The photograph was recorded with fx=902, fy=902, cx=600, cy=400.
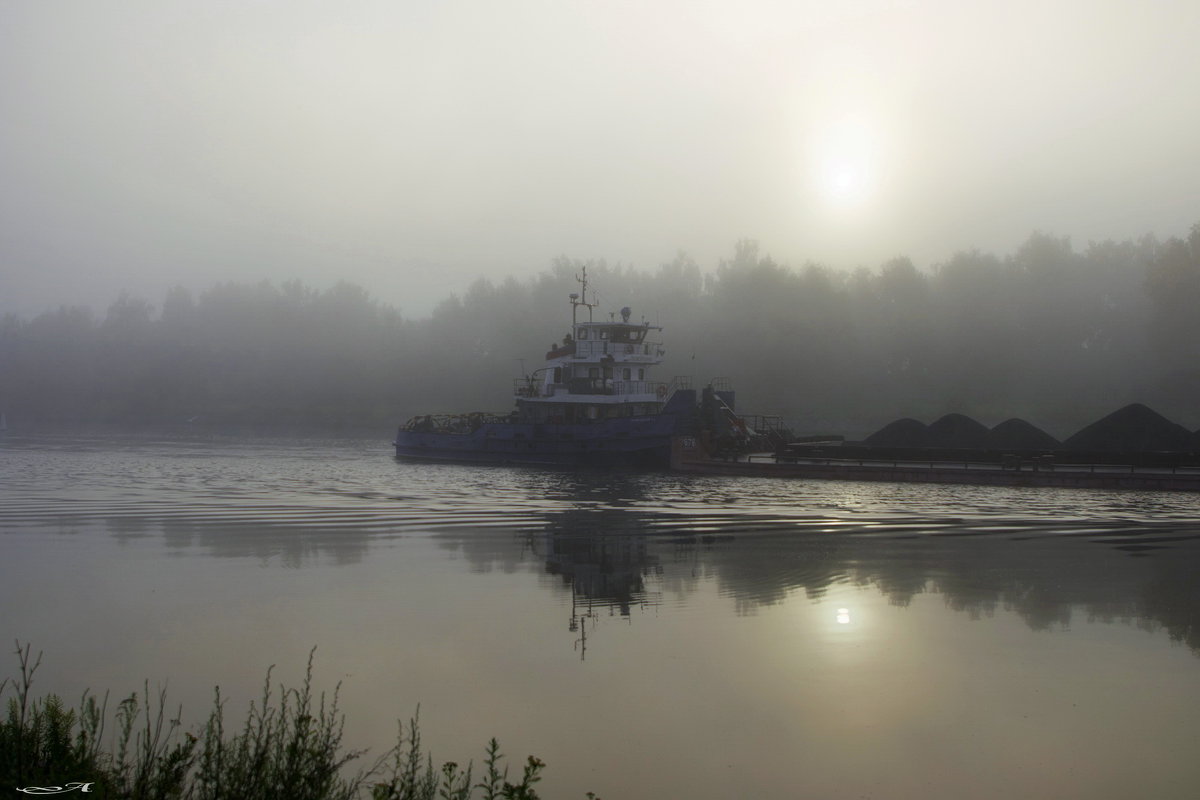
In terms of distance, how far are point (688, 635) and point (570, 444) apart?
3198 cm

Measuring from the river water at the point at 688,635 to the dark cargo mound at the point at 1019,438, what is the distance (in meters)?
14.5

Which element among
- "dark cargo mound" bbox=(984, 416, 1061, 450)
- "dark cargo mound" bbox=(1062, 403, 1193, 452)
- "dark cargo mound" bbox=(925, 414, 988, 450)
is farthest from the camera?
"dark cargo mound" bbox=(925, 414, 988, 450)

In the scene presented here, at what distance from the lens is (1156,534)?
1905 centimetres

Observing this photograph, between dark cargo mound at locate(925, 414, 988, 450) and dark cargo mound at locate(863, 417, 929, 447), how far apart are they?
33 centimetres

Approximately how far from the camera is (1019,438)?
120 ft

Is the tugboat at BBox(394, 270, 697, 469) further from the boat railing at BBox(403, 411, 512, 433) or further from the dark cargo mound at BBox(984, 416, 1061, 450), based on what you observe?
the dark cargo mound at BBox(984, 416, 1061, 450)

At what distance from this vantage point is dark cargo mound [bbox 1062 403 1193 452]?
33438 millimetres

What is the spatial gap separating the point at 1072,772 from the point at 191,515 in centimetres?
2084

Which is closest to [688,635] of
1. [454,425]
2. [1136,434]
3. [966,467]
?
[966,467]

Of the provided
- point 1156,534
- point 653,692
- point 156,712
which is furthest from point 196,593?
point 1156,534

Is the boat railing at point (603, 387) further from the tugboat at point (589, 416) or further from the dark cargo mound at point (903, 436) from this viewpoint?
the dark cargo mound at point (903, 436)

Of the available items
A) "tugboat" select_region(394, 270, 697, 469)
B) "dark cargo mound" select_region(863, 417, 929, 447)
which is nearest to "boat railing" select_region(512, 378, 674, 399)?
"tugboat" select_region(394, 270, 697, 469)

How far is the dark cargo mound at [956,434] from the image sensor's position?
124 ft

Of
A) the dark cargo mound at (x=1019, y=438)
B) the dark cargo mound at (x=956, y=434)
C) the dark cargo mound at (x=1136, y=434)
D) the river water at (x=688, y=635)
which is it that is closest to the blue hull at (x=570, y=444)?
the dark cargo mound at (x=956, y=434)
